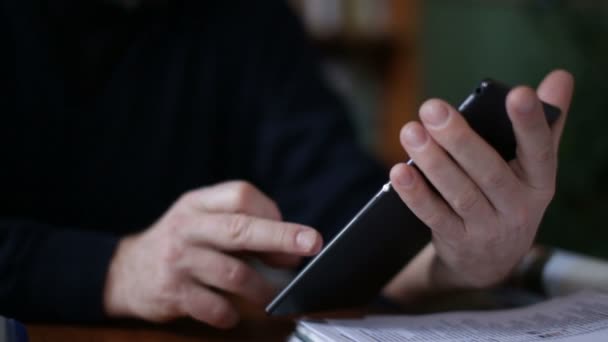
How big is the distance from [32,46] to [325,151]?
0.45 m

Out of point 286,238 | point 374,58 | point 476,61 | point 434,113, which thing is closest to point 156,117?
point 286,238

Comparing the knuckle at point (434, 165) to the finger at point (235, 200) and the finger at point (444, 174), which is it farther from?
the finger at point (235, 200)

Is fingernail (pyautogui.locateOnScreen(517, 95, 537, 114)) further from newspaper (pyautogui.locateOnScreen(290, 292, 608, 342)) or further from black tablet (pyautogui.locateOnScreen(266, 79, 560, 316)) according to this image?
newspaper (pyautogui.locateOnScreen(290, 292, 608, 342))

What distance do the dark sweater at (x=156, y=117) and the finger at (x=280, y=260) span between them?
155 millimetres

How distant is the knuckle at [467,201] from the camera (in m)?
0.48

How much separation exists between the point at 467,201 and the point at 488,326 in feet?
0.38

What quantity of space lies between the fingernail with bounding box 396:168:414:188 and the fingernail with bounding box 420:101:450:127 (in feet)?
0.13

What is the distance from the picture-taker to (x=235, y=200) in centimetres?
56

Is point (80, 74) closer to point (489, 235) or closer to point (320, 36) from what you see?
point (489, 235)

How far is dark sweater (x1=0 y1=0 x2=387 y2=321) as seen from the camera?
2.73 feet

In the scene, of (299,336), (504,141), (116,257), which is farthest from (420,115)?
(116,257)

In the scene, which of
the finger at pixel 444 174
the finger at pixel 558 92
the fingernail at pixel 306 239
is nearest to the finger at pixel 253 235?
the fingernail at pixel 306 239

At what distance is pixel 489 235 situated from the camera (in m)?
0.53

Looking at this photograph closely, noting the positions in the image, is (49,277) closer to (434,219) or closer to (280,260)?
(280,260)
